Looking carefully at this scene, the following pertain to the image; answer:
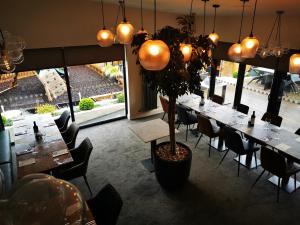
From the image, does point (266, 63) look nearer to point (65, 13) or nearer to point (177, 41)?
point (177, 41)

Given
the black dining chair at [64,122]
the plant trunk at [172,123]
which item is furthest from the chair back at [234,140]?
the black dining chair at [64,122]

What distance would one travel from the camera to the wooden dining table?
369 cm

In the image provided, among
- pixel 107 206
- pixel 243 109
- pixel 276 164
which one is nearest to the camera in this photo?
pixel 107 206

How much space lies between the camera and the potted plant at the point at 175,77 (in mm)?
3234

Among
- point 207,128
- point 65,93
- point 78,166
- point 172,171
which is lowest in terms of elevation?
point 172,171

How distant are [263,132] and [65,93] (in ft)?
16.5

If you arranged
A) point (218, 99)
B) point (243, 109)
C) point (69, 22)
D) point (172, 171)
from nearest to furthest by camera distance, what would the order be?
point (172, 171) → point (69, 22) → point (243, 109) → point (218, 99)

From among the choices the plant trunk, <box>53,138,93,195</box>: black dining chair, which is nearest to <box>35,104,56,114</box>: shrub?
<box>53,138,93,195</box>: black dining chair

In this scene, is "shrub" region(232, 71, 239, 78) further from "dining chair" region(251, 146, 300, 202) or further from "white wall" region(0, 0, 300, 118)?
"dining chair" region(251, 146, 300, 202)

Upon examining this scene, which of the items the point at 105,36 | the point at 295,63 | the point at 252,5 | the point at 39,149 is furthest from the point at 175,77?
the point at 39,149

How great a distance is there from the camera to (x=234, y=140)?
461 cm

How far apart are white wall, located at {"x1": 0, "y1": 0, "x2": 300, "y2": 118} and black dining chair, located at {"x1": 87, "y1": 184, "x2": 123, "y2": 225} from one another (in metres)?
4.07

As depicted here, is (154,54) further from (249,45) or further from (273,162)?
(273,162)

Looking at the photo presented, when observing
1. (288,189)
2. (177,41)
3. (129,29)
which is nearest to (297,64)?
(177,41)
